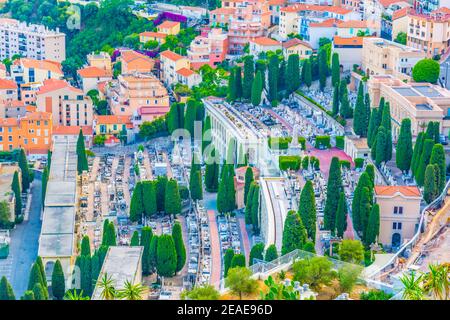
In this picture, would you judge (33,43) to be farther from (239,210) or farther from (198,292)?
(198,292)

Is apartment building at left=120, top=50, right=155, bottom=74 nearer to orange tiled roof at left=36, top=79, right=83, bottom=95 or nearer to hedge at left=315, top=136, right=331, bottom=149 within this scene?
orange tiled roof at left=36, top=79, right=83, bottom=95

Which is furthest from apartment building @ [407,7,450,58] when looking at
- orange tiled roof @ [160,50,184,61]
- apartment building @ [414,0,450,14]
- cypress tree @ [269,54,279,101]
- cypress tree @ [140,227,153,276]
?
cypress tree @ [140,227,153,276]

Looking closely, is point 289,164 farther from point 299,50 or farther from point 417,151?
point 299,50

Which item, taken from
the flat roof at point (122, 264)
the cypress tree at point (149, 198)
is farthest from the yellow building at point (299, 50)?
the flat roof at point (122, 264)

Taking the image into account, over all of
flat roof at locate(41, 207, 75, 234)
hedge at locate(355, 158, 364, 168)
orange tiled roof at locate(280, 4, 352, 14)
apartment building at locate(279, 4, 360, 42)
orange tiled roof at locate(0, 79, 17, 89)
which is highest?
orange tiled roof at locate(280, 4, 352, 14)

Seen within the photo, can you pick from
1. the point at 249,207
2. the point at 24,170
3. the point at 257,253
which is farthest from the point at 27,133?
the point at 257,253
